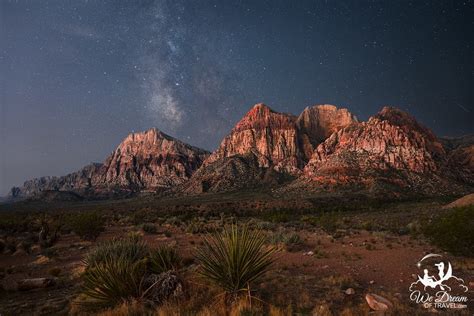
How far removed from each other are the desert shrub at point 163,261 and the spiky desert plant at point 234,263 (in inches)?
51.9

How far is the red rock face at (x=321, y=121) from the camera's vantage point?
158125 millimetres

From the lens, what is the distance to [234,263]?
265 inches

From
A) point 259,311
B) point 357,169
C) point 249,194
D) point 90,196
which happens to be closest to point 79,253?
point 259,311

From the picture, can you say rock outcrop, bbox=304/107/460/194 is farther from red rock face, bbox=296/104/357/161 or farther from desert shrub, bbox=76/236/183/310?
desert shrub, bbox=76/236/183/310

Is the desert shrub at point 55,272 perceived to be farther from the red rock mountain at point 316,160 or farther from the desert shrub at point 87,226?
the red rock mountain at point 316,160

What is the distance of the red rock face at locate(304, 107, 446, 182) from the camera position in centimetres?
9356

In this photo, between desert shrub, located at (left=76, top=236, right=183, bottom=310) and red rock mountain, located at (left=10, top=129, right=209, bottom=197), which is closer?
desert shrub, located at (left=76, top=236, right=183, bottom=310)

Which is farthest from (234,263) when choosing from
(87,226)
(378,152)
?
(378,152)

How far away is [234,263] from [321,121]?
168955mm

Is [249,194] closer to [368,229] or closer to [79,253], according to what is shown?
[368,229]

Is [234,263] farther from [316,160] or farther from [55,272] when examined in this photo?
[316,160]

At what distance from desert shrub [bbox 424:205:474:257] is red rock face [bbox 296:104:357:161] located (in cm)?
14287

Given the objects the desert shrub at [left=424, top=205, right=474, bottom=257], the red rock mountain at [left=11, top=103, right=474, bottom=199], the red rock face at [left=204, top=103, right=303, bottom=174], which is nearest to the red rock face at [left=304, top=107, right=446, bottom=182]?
the red rock mountain at [left=11, top=103, right=474, bottom=199]

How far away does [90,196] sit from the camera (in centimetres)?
15538
